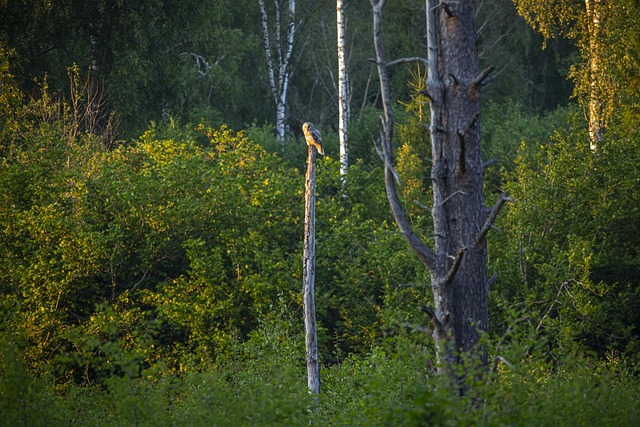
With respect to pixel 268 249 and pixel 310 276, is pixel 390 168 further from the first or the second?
pixel 268 249

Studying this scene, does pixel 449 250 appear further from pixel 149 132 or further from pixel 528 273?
pixel 149 132

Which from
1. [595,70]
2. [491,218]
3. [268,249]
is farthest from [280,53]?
[491,218]

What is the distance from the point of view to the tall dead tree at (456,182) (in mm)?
9594

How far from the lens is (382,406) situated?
840 cm

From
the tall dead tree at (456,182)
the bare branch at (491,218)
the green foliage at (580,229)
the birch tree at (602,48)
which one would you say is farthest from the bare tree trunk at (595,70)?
the bare branch at (491,218)

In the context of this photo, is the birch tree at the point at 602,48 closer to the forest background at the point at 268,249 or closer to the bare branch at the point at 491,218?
the forest background at the point at 268,249

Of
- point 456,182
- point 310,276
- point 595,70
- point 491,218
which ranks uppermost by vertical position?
point 595,70

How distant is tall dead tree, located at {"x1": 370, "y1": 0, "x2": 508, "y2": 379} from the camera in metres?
9.59

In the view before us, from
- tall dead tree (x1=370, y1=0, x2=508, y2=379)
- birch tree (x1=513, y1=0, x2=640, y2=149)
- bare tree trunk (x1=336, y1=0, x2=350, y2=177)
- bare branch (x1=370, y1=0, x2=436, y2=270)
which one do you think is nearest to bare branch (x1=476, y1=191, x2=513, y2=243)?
tall dead tree (x1=370, y1=0, x2=508, y2=379)

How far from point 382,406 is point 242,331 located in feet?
40.3

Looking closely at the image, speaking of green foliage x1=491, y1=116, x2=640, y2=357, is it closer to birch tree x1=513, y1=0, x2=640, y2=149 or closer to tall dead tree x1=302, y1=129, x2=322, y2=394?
birch tree x1=513, y1=0, x2=640, y2=149

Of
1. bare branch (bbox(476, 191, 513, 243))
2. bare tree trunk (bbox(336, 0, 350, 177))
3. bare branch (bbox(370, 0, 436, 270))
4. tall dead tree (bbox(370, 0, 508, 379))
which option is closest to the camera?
bare branch (bbox(476, 191, 513, 243))

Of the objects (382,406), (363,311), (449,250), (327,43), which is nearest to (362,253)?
(363,311)

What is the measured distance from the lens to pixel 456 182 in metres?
9.66
